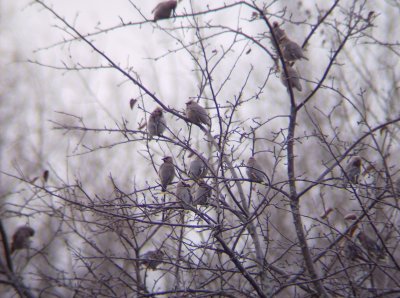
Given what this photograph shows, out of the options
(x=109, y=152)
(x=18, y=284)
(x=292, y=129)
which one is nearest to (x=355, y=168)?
(x=292, y=129)

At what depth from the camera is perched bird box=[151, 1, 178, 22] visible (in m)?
4.82

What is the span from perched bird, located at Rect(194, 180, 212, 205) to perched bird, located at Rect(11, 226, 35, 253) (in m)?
1.94

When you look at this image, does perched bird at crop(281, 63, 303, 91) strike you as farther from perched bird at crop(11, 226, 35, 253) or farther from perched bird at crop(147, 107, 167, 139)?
perched bird at crop(11, 226, 35, 253)

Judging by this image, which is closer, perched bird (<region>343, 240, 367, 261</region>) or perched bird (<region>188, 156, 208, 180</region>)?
perched bird (<region>188, 156, 208, 180</region>)

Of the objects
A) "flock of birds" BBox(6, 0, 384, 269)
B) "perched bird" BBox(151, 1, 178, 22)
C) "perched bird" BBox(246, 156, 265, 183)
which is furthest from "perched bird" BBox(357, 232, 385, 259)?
"perched bird" BBox(151, 1, 178, 22)

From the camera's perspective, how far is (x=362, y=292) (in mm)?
5113

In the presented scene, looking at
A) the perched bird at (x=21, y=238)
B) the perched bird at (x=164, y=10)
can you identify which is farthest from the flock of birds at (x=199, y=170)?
the perched bird at (x=21, y=238)

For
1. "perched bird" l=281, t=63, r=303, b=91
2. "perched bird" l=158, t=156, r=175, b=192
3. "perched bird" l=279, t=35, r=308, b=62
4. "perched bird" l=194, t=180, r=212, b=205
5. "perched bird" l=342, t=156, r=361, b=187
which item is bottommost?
"perched bird" l=194, t=180, r=212, b=205

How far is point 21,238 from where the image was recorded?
5.62 meters

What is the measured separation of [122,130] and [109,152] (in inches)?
482

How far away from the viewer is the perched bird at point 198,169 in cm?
443

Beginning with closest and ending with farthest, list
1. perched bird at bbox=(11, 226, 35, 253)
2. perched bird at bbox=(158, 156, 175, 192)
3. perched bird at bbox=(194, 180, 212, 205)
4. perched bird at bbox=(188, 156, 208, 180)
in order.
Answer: perched bird at bbox=(194, 180, 212, 205)
perched bird at bbox=(188, 156, 208, 180)
perched bird at bbox=(158, 156, 175, 192)
perched bird at bbox=(11, 226, 35, 253)

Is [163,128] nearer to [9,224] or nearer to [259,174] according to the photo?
[259,174]

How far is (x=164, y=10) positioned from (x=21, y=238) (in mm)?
2365
